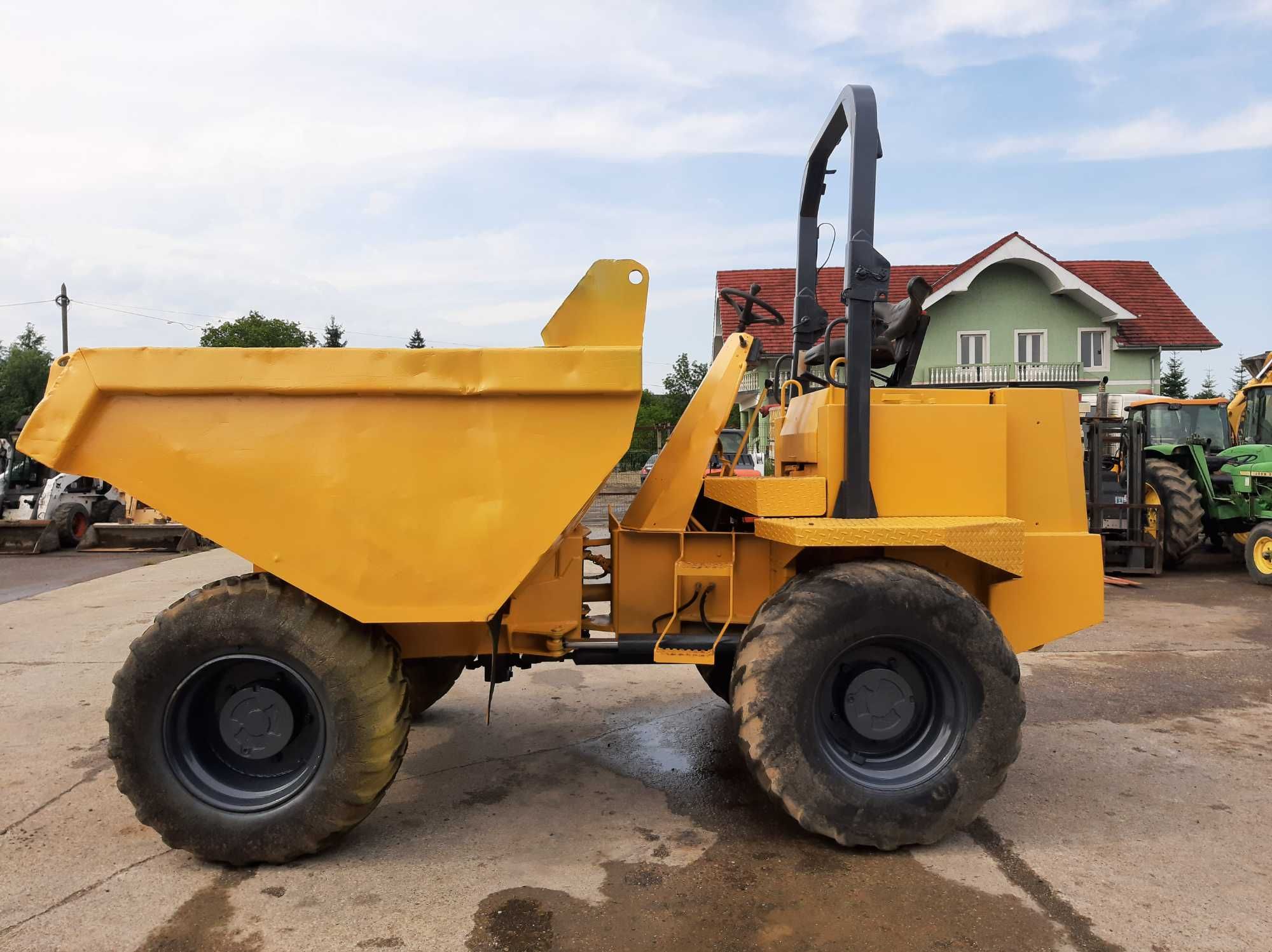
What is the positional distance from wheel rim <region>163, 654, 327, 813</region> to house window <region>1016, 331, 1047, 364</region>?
24.6 meters

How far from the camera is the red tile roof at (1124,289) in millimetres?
23906

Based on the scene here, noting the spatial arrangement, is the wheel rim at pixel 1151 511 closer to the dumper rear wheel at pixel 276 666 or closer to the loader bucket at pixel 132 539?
the dumper rear wheel at pixel 276 666

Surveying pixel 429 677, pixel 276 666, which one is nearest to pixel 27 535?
pixel 429 677

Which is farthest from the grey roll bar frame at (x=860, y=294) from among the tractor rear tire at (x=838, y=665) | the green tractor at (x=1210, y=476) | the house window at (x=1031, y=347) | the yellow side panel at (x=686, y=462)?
the house window at (x=1031, y=347)

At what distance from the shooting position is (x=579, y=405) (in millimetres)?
3227

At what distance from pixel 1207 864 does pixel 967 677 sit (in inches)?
43.1

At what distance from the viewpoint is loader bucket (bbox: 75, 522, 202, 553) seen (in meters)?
14.4

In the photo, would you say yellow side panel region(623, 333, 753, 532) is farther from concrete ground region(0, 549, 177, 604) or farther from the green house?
the green house

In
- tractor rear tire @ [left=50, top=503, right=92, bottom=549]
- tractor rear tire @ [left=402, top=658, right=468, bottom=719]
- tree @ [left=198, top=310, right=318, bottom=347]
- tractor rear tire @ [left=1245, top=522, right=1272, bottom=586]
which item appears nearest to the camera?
tractor rear tire @ [left=402, top=658, right=468, bottom=719]

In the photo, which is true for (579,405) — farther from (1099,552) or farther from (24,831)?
(24,831)

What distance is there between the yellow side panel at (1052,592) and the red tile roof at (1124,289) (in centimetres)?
1916

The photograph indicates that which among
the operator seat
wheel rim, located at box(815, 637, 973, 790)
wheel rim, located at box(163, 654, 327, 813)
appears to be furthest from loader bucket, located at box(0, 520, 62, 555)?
wheel rim, located at box(815, 637, 973, 790)

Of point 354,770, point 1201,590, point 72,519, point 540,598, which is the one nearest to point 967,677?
point 540,598

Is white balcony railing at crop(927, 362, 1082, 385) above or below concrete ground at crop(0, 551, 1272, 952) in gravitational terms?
above
